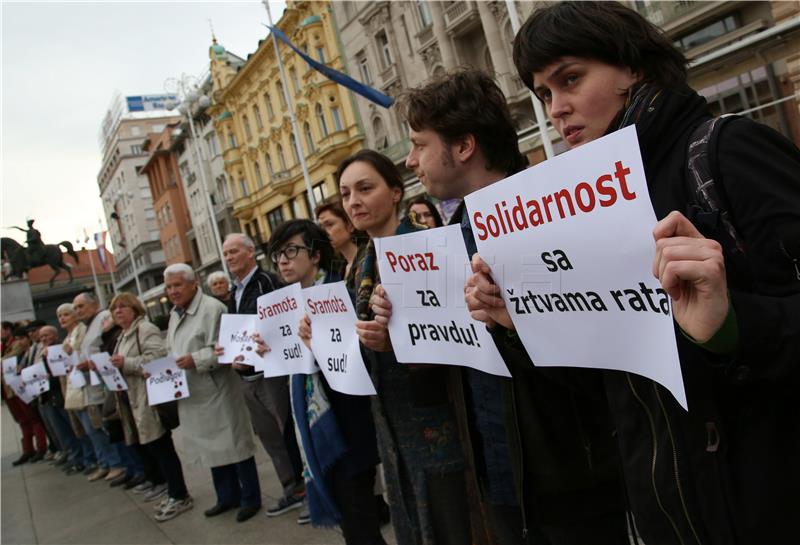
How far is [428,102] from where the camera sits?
205cm

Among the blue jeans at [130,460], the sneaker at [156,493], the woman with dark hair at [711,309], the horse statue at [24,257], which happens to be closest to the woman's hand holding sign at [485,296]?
the woman with dark hair at [711,309]

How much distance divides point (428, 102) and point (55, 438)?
32.9 ft

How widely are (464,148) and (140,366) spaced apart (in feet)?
13.7

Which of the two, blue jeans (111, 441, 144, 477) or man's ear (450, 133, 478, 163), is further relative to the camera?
blue jeans (111, 441, 144, 477)

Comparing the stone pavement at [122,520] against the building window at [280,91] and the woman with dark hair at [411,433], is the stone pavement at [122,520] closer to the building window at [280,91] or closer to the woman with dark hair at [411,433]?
the woman with dark hair at [411,433]

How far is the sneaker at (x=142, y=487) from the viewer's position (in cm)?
633

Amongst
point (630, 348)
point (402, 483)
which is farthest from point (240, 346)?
point (630, 348)

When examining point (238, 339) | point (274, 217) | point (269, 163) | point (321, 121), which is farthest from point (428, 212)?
point (274, 217)

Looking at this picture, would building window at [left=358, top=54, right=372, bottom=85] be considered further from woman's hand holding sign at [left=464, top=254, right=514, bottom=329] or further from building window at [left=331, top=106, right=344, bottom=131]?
woman's hand holding sign at [left=464, top=254, right=514, bottom=329]

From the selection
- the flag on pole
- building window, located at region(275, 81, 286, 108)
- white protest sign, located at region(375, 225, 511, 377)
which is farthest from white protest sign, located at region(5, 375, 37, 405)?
the flag on pole

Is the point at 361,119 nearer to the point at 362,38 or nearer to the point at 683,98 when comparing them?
the point at 362,38

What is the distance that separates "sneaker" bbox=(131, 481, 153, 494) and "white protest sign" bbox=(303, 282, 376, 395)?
14.4ft

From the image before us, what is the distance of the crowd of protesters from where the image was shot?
1025 millimetres

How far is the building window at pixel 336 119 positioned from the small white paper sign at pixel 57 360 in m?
23.5
